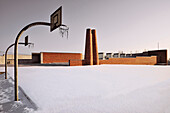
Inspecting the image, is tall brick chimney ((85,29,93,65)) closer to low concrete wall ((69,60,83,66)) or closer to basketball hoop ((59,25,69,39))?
low concrete wall ((69,60,83,66))

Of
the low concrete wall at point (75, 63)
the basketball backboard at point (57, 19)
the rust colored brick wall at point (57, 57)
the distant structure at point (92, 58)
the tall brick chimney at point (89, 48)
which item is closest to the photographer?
the basketball backboard at point (57, 19)

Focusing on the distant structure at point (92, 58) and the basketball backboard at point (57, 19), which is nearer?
the basketball backboard at point (57, 19)

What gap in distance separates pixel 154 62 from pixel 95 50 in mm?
21021

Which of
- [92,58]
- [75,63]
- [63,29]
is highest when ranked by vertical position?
[63,29]

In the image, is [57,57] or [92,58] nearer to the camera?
[92,58]

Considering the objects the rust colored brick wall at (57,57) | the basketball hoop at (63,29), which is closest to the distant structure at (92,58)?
the rust colored brick wall at (57,57)

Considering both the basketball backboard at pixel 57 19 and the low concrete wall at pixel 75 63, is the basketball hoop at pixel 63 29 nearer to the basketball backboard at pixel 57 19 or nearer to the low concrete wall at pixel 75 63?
the basketball backboard at pixel 57 19

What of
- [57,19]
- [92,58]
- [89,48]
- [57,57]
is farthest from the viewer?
[57,57]

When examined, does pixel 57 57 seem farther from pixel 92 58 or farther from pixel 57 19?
pixel 57 19

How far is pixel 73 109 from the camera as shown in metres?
3.12

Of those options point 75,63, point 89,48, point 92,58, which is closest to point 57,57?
point 75,63

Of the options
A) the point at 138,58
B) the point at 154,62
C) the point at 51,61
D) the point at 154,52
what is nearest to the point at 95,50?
the point at 138,58

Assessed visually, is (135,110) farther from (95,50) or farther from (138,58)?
(138,58)

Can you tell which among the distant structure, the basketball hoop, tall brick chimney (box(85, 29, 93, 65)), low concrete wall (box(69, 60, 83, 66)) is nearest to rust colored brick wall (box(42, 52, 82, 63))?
the distant structure
